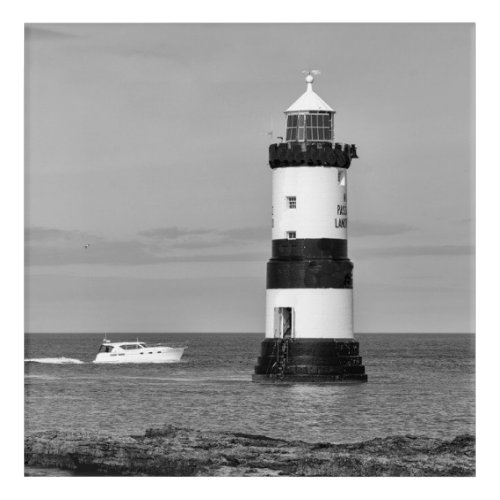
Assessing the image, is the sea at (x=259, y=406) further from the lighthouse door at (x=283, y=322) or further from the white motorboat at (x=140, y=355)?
the white motorboat at (x=140, y=355)

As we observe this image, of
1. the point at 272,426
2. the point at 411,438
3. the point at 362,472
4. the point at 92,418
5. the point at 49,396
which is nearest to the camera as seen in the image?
the point at 362,472

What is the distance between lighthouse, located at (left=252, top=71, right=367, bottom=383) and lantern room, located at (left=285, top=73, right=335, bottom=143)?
0.28 feet

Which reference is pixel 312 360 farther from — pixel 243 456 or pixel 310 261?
pixel 243 456

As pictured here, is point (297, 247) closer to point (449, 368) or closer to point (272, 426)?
point (272, 426)

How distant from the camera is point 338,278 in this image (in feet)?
177

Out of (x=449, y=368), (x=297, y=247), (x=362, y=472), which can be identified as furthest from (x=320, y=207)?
(x=449, y=368)

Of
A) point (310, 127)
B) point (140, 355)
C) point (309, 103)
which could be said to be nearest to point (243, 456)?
point (310, 127)

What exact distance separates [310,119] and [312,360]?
722 centimetres

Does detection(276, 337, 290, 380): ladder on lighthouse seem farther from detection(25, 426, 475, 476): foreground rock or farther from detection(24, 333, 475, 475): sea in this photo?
detection(25, 426, 475, 476): foreground rock

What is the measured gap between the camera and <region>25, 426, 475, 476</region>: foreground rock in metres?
40.3

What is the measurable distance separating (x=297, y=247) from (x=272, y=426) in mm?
6634

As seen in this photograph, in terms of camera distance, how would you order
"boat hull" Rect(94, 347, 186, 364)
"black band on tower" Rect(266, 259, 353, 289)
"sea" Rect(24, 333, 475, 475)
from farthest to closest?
"boat hull" Rect(94, 347, 186, 364) < "black band on tower" Rect(266, 259, 353, 289) < "sea" Rect(24, 333, 475, 475)

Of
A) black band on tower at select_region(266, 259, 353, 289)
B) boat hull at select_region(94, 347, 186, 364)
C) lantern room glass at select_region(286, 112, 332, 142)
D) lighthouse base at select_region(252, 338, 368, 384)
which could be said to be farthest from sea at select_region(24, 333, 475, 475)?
boat hull at select_region(94, 347, 186, 364)

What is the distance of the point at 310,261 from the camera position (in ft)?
176
